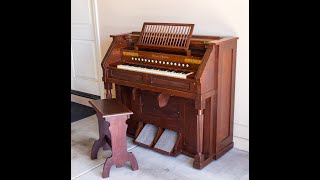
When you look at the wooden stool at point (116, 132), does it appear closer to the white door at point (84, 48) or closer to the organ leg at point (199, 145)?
the organ leg at point (199, 145)

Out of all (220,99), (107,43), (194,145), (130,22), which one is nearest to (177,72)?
(220,99)

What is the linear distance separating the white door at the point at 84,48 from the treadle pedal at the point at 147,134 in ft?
4.56

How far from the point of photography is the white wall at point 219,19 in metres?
2.74

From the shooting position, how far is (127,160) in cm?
262

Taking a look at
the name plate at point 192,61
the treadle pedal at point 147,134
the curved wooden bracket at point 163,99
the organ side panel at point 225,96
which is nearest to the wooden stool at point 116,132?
the curved wooden bracket at point 163,99

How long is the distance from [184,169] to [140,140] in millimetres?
603

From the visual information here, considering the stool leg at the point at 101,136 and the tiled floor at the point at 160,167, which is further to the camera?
the stool leg at the point at 101,136

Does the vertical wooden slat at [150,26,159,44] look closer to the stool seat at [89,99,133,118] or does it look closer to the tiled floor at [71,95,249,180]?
the stool seat at [89,99,133,118]

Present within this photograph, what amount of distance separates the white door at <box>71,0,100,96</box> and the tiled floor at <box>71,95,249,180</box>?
1.42 m

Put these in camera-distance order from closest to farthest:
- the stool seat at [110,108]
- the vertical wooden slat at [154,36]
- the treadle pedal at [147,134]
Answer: the stool seat at [110,108] → the vertical wooden slat at [154,36] → the treadle pedal at [147,134]

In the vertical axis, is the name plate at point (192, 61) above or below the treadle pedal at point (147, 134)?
above

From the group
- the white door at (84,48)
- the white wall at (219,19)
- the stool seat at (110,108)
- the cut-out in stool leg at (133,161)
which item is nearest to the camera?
the stool seat at (110,108)
